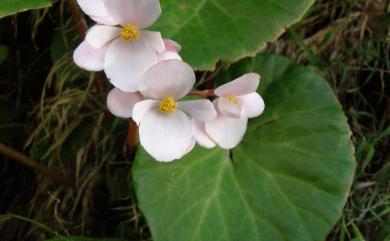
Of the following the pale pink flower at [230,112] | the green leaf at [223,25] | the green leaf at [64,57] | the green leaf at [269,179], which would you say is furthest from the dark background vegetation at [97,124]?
the pale pink flower at [230,112]

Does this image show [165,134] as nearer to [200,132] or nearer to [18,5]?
[200,132]

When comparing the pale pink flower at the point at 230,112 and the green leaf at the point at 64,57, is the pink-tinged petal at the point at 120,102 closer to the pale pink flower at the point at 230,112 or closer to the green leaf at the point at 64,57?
the pale pink flower at the point at 230,112

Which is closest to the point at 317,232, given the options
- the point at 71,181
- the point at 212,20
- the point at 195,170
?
the point at 195,170

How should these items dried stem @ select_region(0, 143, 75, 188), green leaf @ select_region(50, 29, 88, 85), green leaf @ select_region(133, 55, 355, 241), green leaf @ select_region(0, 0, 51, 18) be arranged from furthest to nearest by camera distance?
1. green leaf @ select_region(50, 29, 88, 85)
2. dried stem @ select_region(0, 143, 75, 188)
3. green leaf @ select_region(133, 55, 355, 241)
4. green leaf @ select_region(0, 0, 51, 18)

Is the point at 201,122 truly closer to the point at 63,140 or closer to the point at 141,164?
the point at 141,164

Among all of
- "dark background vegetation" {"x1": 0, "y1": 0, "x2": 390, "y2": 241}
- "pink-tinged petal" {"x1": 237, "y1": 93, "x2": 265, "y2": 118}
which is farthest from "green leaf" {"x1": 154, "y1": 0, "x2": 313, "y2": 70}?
"dark background vegetation" {"x1": 0, "y1": 0, "x2": 390, "y2": 241}

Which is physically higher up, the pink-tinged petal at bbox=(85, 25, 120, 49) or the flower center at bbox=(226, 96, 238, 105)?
the pink-tinged petal at bbox=(85, 25, 120, 49)

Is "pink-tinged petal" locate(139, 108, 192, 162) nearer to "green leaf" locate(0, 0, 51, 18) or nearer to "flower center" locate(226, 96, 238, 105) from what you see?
"flower center" locate(226, 96, 238, 105)
